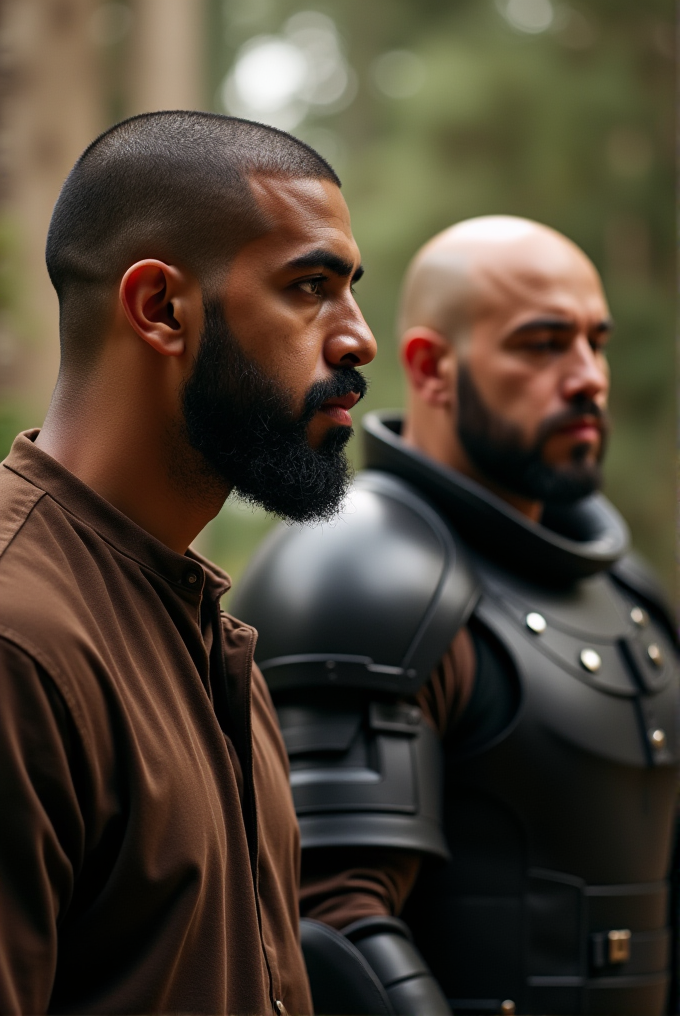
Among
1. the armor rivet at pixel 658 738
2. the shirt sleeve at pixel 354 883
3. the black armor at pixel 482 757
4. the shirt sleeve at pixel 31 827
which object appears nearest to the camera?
the shirt sleeve at pixel 31 827

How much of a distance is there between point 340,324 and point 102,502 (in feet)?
0.95

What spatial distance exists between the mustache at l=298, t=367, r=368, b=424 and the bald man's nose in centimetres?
94

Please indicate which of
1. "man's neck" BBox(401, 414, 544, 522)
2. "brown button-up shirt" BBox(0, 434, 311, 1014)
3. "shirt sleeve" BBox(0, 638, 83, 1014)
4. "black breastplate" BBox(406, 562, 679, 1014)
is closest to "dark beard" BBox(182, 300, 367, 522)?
"brown button-up shirt" BBox(0, 434, 311, 1014)

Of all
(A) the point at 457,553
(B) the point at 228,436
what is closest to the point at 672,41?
(A) the point at 457,553

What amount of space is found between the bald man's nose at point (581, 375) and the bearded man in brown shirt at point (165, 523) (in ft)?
3.00

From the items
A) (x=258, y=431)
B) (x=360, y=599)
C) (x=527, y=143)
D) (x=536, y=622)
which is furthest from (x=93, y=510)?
(x=527, y=143)

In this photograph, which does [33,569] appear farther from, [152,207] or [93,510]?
[152,207]

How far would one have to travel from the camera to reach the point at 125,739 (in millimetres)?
928

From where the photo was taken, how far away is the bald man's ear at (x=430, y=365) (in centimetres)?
211

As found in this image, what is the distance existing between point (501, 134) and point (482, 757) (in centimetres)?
468

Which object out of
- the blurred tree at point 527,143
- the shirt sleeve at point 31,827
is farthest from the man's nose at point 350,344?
the blurred tree at point 527,143

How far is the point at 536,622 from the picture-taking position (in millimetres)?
1968

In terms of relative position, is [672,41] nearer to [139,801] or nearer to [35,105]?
[35,105]

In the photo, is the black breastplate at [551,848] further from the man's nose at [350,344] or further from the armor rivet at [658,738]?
the man's nose at [350,344]
